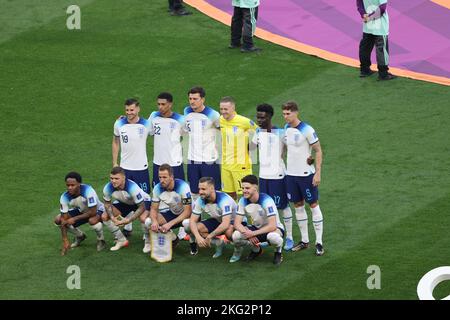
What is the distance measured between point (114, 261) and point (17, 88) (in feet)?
23.3

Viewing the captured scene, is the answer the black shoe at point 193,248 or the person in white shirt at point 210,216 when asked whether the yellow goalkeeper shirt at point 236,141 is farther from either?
the black shoe at point 193,248

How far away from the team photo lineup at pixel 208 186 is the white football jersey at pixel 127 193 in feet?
0.04

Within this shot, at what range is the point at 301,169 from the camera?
1634cm

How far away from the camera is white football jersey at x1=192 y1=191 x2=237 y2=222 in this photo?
1598 cm

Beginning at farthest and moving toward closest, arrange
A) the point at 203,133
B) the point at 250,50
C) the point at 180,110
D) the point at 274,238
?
the point at 250,50, the point at 180,110, the point at 203,133, the point at 274,238

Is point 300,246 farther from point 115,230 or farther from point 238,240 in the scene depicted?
point 115,230

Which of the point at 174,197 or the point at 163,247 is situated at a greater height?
the point at 174,197

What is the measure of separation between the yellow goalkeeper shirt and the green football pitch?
1.37m

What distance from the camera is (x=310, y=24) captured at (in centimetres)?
2442

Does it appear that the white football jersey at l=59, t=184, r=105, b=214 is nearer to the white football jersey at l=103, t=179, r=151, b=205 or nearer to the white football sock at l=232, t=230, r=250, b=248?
the white football jersey at l=103, t=179, r=151, b=205

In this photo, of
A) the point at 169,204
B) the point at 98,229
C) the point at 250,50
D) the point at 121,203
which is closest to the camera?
the point at 169,204

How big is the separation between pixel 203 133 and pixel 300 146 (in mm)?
1634

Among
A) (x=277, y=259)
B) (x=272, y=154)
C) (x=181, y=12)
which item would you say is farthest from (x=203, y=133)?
(x=181, y=12)

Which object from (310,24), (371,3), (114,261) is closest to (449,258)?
(114,261)
